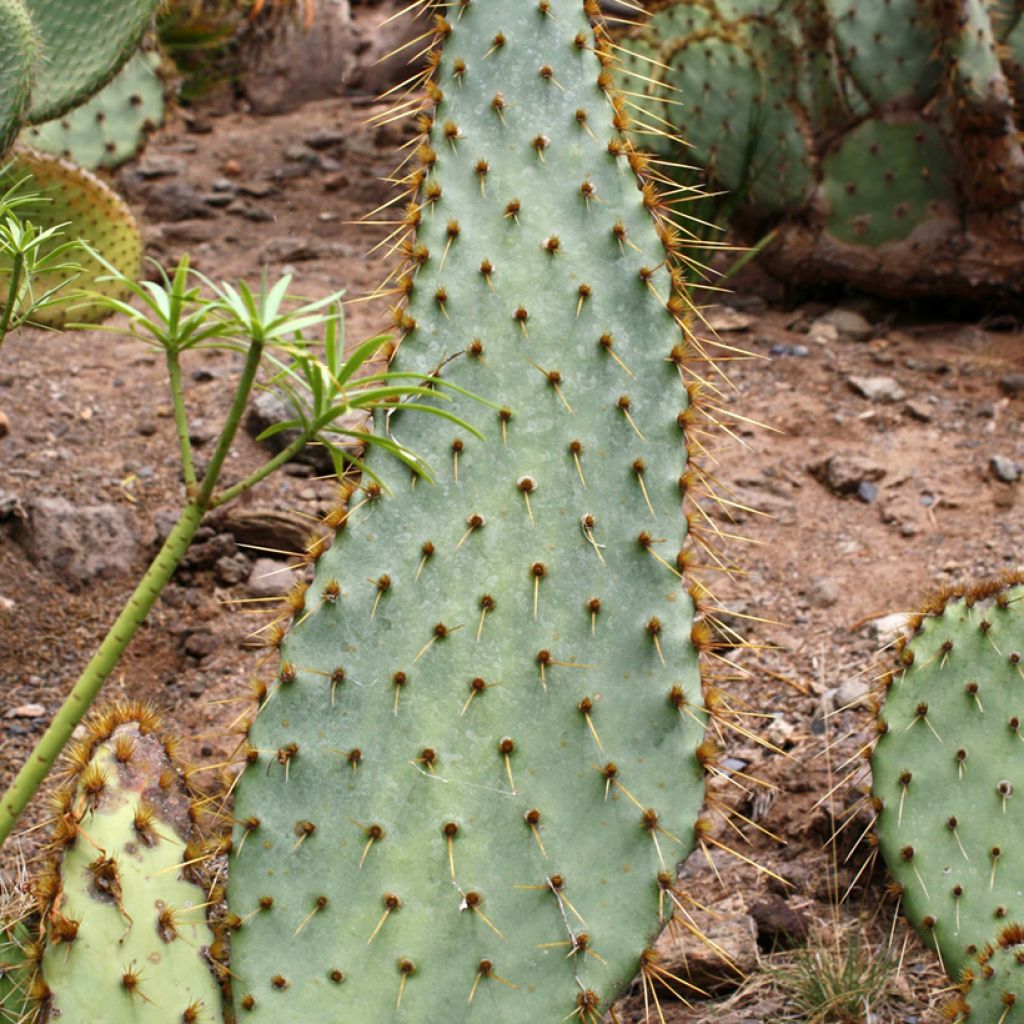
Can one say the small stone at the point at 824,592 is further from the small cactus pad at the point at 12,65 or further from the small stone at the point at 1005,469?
the small cactus pad at the point at 12,65

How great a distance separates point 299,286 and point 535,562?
2.61 m

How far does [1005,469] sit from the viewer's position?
126 inches

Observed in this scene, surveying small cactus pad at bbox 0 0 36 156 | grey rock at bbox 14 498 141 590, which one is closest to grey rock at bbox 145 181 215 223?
grey rock at bbox 14 498 141 590

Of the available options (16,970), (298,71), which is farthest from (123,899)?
(298,71)

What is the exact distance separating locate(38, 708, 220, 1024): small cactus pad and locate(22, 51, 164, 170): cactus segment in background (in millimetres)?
2739

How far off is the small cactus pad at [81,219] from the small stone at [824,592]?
5.62 feet

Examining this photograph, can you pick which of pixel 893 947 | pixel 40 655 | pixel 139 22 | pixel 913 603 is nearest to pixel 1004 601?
pixel 893 947

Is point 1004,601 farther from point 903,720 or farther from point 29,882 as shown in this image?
point 29,882

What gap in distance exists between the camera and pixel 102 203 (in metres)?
3.25

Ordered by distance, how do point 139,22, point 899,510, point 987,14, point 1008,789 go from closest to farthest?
1. point 1008,789
2. point 139,22
3. point 899,510
4. point 987,14

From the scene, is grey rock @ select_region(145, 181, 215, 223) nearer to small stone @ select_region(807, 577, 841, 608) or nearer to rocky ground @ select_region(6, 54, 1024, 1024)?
rocky ground @ select_region(6, 54, 1024, 1024)

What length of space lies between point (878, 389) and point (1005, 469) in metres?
0.50

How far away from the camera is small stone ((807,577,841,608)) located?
2848 millimetres

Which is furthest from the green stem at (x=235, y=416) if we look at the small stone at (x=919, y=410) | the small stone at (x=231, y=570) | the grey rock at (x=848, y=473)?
the small stone at (x=919, y=410)
